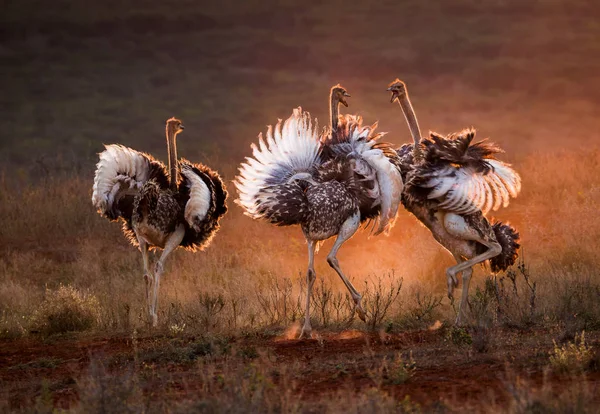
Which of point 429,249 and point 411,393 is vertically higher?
point 429,249

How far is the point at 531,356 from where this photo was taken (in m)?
9.59

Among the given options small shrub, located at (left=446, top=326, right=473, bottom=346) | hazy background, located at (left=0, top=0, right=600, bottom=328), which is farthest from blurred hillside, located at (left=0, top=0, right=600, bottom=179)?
small shrub, located at (left=446, top=326, right=473, bottom=346)

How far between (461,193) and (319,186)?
1487mm

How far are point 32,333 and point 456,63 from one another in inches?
1381

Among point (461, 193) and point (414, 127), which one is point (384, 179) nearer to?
point (461, 193)

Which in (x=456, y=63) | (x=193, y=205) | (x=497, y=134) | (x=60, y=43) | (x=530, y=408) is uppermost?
(x=60, y=43)

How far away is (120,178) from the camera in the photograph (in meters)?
13.2

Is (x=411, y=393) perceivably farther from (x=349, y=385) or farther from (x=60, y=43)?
(x=60, y=43)

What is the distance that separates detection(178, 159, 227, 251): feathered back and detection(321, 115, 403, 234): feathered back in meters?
Result: 1.85

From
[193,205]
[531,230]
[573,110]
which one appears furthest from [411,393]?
[573,110]

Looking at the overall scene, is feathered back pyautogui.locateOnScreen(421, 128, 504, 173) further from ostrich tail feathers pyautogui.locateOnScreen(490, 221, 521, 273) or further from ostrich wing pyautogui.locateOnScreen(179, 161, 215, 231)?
ostrich wing pyautogui.locateOnScreen(179, 161, 215, 231)

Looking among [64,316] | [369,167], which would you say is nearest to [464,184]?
[369,167]

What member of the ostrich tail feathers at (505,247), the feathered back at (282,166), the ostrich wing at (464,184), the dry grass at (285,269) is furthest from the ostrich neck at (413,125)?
the dry grass at (285,269)

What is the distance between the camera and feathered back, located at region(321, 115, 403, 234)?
11.9 meters
